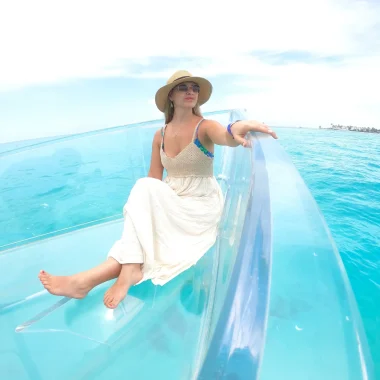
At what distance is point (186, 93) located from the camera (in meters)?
1.84

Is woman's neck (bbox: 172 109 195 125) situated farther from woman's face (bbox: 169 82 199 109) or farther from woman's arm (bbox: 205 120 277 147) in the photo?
→ woman's arm (bbox: 205 120 277 147)

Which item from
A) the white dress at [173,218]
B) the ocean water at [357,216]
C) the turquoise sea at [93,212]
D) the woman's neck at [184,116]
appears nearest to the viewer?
the white dress at [173,218]

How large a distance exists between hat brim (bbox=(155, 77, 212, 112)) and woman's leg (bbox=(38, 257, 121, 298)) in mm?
1126

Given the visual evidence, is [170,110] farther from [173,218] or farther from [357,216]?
[357,216]

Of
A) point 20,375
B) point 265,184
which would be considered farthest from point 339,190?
point 20,375

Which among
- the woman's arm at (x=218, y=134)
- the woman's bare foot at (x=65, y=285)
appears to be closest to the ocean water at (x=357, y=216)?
the woman's arm at (x=218, y=134)

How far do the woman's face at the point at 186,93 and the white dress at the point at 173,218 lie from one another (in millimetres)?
232

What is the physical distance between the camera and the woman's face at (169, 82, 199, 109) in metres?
1.84

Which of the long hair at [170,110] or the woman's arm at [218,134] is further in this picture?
the long hair at [170,110]

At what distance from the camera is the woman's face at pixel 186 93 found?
6.02 ft

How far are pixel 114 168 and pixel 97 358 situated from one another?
225cm

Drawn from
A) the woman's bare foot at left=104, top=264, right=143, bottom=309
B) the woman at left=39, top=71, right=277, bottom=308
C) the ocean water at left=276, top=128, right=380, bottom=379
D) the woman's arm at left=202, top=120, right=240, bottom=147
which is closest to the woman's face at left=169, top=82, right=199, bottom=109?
the woman at left=39, top=71, right=277, bottom=308

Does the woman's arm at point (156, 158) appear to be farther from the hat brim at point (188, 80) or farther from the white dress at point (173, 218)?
the hat brim at point (188, 80)

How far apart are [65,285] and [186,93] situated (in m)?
1.36
